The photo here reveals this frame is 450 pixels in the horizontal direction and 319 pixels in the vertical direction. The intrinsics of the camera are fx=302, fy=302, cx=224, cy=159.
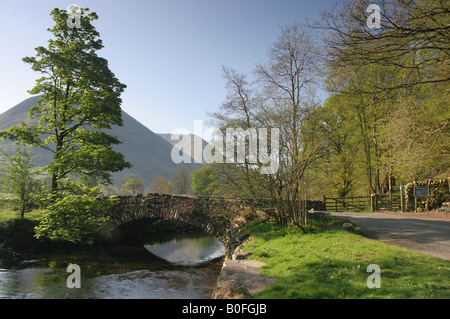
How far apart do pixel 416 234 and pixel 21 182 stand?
60.8 feet

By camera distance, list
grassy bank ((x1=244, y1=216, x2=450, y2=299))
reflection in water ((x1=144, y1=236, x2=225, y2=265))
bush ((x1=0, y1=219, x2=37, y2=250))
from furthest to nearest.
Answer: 1. reflection in water ((x1=144, y1=236, x2=225, y2=265))
2. bush ((x1=0, y1=219, x2=37, y2=250))
3. grassy bank ((x1=244, y1=216, x2=450, y2=299))

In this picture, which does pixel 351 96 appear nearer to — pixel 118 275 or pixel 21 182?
pixel 118 275

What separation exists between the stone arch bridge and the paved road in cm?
424

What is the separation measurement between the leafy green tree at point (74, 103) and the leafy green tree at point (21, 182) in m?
1.18

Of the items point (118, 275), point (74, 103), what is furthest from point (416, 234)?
point (74, 103)

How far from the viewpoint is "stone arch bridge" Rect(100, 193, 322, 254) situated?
14.4m

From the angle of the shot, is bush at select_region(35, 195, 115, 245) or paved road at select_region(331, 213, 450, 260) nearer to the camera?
paved road at select_region(331, 213, 450, 260)

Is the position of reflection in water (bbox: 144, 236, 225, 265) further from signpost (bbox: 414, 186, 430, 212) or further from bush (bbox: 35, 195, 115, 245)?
signpost (bbox: 414, 186, 430, 212)

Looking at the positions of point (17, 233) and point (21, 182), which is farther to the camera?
point (21, 182)

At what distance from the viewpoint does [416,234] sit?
10961 mm

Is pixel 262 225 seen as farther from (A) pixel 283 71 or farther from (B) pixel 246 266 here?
(A) pixel 283 71

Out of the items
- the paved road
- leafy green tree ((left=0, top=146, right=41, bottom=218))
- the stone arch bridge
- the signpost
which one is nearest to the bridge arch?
the stone arch bridge

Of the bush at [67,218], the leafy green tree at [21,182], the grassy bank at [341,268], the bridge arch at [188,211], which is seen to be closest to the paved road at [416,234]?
the grassy bank at [341,268]

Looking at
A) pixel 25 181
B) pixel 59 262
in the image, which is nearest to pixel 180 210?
pixel 59 262
